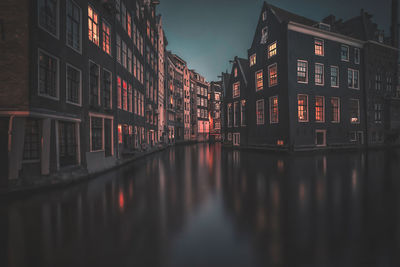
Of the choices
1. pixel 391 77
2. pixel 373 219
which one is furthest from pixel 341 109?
pixel 373 219

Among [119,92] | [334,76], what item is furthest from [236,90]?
[119,92]

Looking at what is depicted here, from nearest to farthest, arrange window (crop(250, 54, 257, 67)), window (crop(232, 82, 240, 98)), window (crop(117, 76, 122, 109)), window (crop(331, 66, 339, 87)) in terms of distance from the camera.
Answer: window (crop(117, 76, 122, 109)) → window (crop(331, 66, 339, 87)) → window (crop(250, 54, 257, 67)) → window (crop(232, 82, 240, 98))

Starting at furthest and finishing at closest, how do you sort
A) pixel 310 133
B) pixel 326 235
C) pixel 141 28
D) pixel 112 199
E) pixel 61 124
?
pixel 141 28, pixel 310 133, pixel 61 124, pixel 112 199, pixel 326 235

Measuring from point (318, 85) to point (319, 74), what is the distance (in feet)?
5.28

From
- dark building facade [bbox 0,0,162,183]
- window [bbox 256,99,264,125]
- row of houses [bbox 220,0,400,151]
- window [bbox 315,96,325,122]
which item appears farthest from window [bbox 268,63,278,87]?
dark building facade [bbox 0,0,162,183]

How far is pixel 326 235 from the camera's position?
3.89 m

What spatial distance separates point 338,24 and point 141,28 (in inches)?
→ 1254

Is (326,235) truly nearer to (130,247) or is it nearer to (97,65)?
(130,247)

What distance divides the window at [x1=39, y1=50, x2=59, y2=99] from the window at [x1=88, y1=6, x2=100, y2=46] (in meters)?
4.45

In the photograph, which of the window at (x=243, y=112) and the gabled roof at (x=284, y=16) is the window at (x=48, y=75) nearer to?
the gabled roof at (x=284, y=16)

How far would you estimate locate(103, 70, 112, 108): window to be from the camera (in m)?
14.6

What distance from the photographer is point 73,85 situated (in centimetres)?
1107

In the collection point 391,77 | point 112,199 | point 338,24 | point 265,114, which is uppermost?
point 338,24

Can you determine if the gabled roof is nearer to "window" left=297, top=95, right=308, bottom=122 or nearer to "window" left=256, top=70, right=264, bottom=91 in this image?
"window" left=256, top=70, right=264, bottom=91
